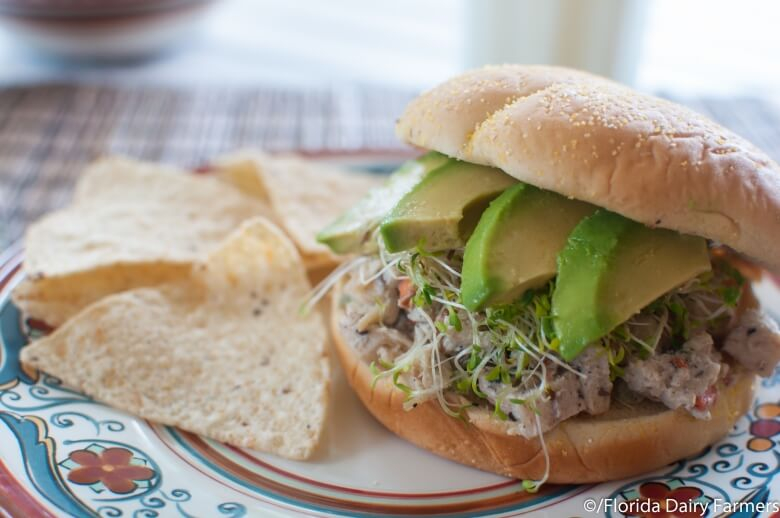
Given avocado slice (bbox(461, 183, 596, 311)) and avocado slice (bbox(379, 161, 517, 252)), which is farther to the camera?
avocado slice (bbox(379, 161, 517, 252))

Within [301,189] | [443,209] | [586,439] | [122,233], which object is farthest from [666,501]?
[122,233]

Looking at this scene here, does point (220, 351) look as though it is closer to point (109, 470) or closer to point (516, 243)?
point (109, 470)

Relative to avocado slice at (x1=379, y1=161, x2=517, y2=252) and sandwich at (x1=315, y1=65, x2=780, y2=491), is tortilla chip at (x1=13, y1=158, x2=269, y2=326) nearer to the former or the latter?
sandwich at (x1=315, y1=65, x2=780, y2=491)

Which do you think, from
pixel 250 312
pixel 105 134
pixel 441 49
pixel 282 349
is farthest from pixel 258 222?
pixel 441 49

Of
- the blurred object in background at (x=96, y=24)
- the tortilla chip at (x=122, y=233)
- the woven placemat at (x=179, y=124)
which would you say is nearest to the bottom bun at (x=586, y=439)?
the tortilla chip at (x=122, y=233)

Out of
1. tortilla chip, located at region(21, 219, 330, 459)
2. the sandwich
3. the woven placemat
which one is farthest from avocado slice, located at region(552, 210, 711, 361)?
the woven placemat

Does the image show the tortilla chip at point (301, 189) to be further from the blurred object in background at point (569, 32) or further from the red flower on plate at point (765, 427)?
the blurred object in background at point (569, 32)

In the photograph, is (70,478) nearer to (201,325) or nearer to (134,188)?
(201,325)
